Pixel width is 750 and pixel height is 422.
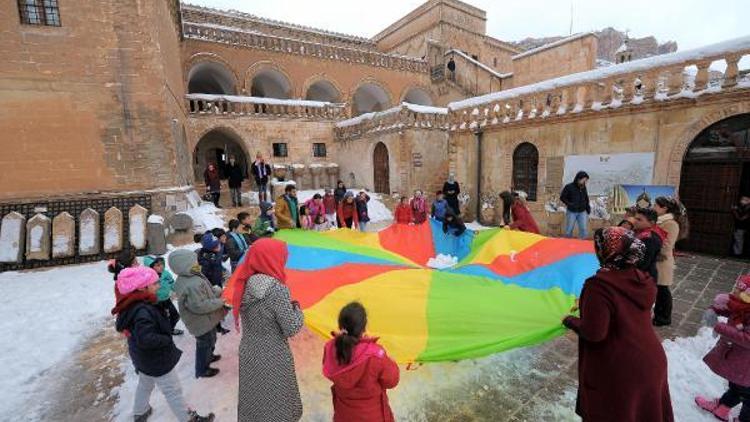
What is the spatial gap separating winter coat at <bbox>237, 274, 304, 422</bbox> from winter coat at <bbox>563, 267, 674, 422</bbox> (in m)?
1.91

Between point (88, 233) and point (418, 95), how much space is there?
2228cm

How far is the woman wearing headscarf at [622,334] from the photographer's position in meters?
1.90

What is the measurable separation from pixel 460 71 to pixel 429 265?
72.1ft

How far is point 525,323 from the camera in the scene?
3.06 meters

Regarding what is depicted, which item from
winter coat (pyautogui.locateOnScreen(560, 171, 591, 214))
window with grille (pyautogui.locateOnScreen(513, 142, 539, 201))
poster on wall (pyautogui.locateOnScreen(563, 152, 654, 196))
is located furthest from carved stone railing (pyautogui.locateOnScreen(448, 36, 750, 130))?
winter coat (pyautogui.locateOnScreen(560, 171, 591, 214))

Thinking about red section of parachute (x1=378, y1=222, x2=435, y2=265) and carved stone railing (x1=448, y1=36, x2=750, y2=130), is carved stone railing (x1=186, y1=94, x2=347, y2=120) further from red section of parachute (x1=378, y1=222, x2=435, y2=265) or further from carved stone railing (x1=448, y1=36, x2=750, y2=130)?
red section of parachute (x1=378, y1=222, x2=435, y2=265)

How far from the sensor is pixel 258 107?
16.1 m

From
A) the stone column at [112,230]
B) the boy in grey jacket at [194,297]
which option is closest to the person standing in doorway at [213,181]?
the stone column at [112,230]

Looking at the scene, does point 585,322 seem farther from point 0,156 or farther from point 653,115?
point 0,156

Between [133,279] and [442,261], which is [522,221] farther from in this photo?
[133,279]

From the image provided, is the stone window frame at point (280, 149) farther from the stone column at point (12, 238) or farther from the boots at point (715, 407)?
the boots at point (715, 407)

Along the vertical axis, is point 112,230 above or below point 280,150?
below

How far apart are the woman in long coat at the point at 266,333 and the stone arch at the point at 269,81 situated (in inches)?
741

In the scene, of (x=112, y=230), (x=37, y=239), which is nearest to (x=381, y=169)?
(x=112, y=230)
